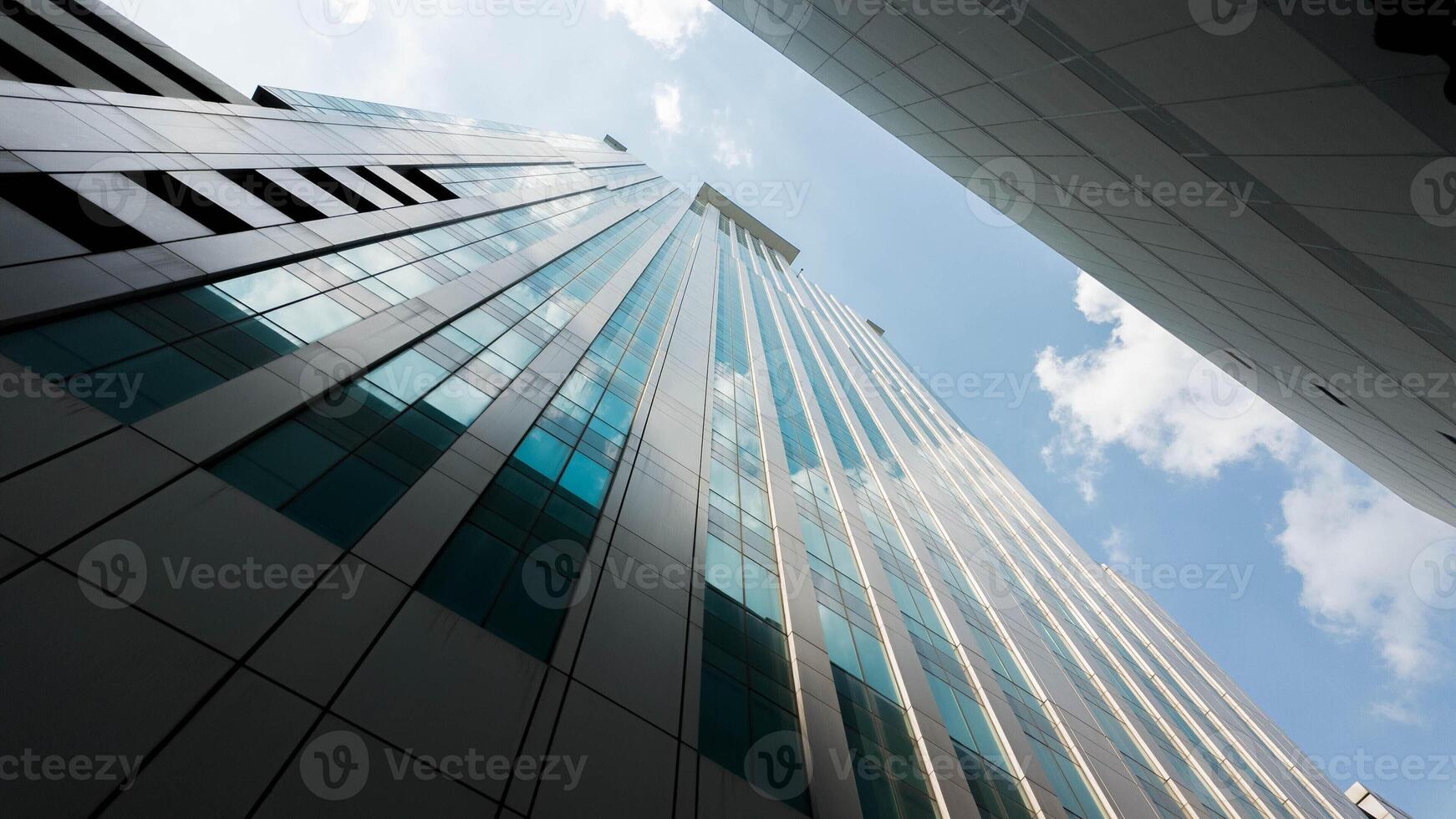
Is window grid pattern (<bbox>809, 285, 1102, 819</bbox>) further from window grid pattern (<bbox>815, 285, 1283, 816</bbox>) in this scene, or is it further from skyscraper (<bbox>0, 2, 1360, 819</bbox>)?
window grid pattern (<bbox>815, 285, 1283, 816</bbox>)

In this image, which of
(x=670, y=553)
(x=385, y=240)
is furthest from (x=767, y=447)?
(x=385, y=240)

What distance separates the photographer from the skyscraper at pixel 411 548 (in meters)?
6.48

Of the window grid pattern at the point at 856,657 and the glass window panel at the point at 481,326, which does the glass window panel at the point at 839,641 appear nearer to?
the window grid pattern at the point at 856,657

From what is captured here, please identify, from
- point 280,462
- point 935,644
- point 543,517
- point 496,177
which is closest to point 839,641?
point 935,644

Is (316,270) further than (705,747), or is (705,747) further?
(316,270)

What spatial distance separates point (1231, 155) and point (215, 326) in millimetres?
17578

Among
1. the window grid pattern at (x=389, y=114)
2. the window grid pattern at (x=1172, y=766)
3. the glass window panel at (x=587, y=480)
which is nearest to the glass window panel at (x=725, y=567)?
the glass window panel at (x=587, y=480)

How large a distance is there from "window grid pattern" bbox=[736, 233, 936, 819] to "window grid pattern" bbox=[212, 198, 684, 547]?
386 inches

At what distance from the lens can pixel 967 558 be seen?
103 feet

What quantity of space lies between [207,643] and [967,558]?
30.5 meters

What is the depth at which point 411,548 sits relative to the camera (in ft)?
31.2

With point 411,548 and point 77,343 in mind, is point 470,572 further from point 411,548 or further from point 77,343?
point 77,343

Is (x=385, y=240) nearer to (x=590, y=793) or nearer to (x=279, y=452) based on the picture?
(x=279, y=452)

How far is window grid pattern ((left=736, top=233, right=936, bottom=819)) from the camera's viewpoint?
40.9 ft
